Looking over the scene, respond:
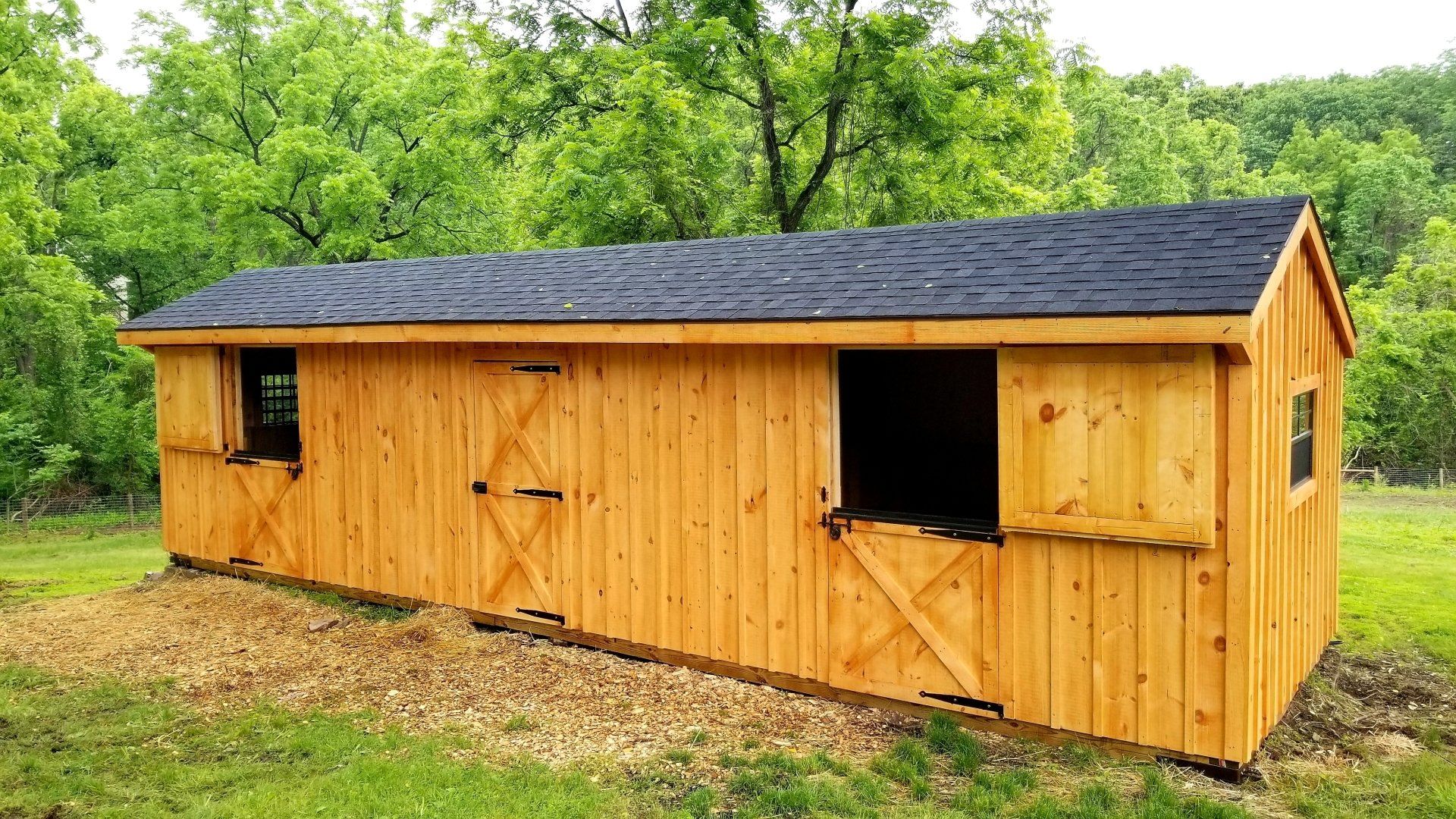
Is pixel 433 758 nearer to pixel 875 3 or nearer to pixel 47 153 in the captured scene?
pixel 875 3

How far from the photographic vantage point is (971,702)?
5695mm

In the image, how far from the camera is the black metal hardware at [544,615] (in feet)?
24.5

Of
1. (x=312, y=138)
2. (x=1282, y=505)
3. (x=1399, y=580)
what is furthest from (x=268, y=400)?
(x=312, y=138)

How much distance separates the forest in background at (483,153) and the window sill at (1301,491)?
11.7 metres

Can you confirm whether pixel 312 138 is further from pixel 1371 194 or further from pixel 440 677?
pixel 1371 194

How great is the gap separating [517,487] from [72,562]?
10.3 meters

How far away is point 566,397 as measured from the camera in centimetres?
731

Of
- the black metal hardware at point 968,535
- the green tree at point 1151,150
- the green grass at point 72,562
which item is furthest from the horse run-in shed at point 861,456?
the green tree at point 1151,150

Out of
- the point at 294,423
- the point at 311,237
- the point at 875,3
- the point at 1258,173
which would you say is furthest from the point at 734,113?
the point at 1258,173

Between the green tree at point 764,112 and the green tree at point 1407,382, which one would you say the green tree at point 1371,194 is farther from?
the green tree at point 764,112

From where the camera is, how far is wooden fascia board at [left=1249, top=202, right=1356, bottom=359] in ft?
15.7

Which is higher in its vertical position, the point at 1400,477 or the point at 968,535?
the point at 968,535

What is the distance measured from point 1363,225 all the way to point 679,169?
28.4m

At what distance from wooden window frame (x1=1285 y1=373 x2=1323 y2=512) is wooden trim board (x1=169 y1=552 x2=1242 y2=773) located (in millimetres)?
1612
